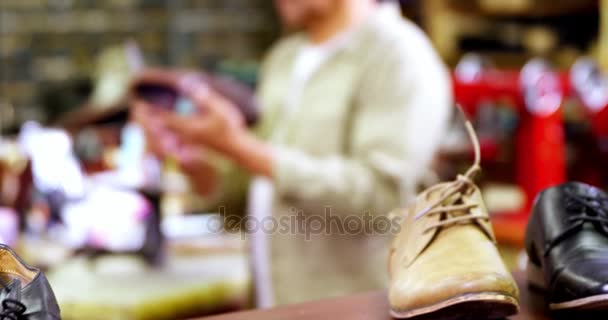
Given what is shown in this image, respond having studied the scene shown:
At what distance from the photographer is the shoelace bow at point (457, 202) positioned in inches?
23.1

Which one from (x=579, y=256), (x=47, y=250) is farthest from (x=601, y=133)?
(x=579, y=256)

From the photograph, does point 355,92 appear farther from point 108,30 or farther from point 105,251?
point 108,30

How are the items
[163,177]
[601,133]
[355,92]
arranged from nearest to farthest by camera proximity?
[355,92] → [163,177] → [601,133]

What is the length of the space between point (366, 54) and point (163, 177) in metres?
0.62

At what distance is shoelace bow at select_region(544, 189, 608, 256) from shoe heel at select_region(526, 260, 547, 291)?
2cm

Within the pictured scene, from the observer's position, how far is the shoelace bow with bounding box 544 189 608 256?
0.59 meters

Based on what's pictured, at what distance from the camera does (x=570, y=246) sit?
22.9 inches

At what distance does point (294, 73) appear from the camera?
1.31 meters

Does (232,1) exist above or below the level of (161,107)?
above

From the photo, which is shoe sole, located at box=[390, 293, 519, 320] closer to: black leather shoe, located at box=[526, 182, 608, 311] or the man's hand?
black leather shoe, located at box=[526, 182, 608, 311]

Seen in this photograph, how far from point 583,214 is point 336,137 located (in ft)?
2.01

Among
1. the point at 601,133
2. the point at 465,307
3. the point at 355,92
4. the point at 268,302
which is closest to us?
the point at 465,307

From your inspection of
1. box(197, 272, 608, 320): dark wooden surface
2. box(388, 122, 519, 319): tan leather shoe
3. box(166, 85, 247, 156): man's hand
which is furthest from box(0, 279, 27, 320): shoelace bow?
box(166, 85, 247, 156): man's hand

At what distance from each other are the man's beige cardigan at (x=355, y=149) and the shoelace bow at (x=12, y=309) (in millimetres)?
650
